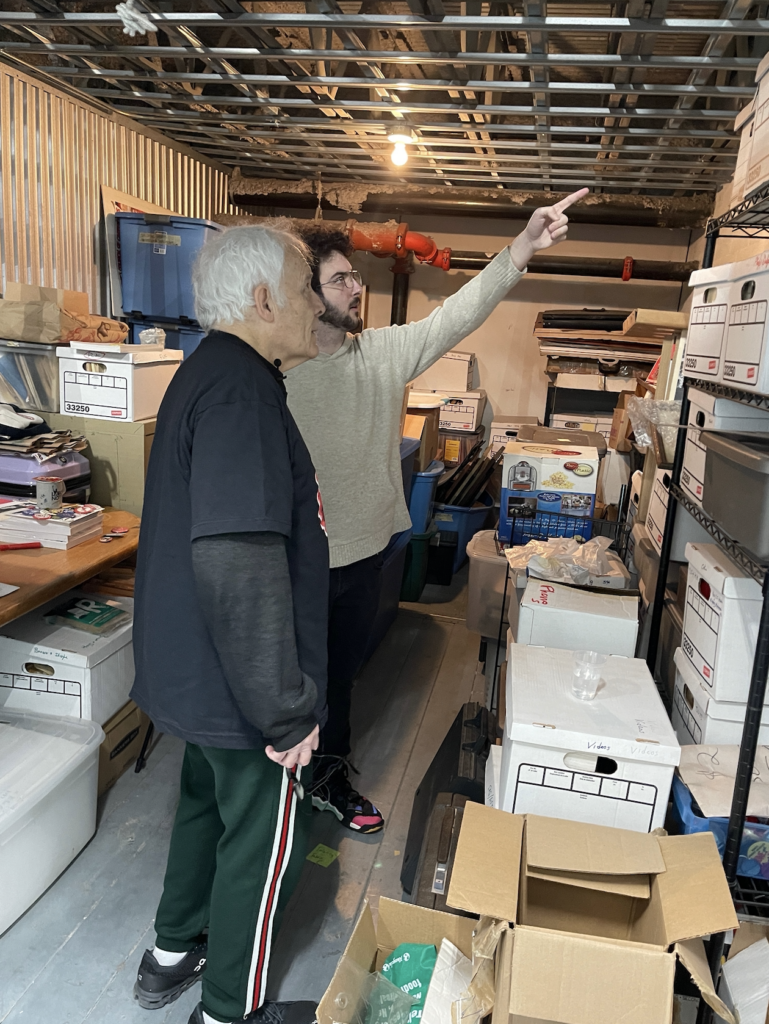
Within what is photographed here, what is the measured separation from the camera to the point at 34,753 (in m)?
1.89

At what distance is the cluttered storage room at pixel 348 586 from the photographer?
1258 millimetres

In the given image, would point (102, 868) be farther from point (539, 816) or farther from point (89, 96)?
point (89, 96)

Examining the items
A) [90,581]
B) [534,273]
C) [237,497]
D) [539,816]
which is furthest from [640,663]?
[534,273]

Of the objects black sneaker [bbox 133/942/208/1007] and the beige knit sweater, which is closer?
black sneaker [bbox 133/942/208/1007]

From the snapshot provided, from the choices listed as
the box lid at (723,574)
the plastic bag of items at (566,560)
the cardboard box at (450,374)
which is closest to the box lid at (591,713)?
the box lid at (723,574)

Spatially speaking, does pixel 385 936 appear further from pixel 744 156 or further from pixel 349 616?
pixel 744 156

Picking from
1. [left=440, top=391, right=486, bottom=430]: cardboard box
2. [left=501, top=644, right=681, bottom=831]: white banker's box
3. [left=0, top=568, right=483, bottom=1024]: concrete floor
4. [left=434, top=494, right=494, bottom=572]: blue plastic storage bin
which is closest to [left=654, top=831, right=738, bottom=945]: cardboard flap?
[left=501, top=644, right=681, bottom=831]: white banker's box

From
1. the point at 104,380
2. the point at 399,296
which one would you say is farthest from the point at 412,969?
the point at 399,296

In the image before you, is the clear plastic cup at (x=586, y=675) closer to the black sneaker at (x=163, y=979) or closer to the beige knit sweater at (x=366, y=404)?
the beige knit sweater at (x=366, y=404)

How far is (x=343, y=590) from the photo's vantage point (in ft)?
6.76

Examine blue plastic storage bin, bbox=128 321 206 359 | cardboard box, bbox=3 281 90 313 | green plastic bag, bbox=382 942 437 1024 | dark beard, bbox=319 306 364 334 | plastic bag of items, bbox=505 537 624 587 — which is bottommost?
green plastic bag, bbox=382 942 437 1024

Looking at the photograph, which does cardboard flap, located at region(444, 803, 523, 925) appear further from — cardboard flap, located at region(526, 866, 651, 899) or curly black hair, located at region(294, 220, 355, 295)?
curly black hair, located at region(294, 220, 355, 295)

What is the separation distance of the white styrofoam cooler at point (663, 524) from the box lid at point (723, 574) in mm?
254

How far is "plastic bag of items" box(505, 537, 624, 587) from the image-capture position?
7.32ft
